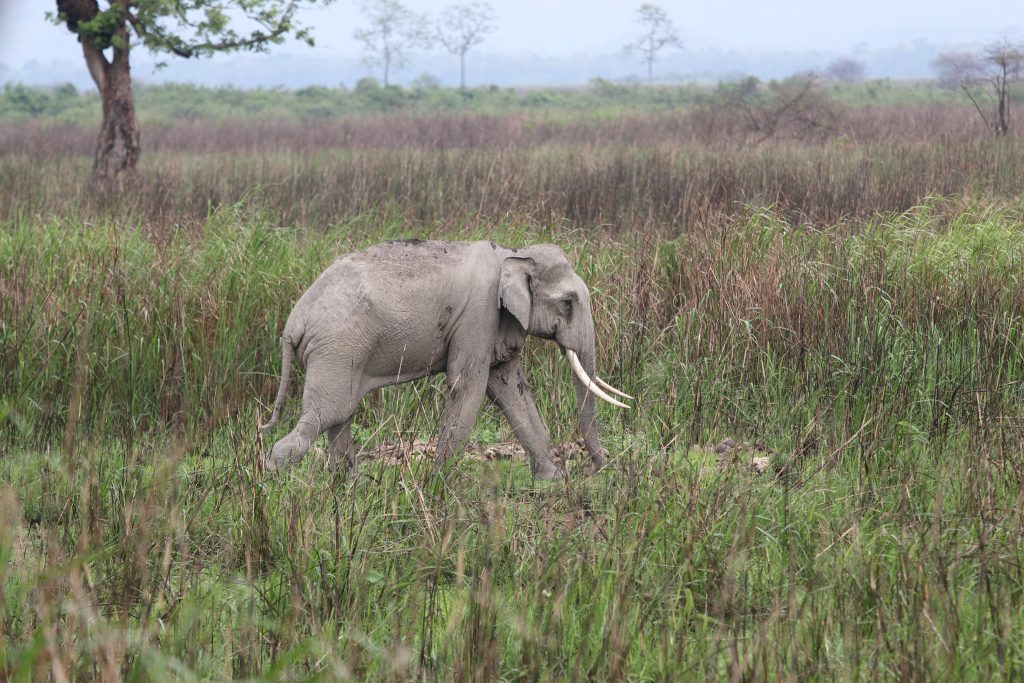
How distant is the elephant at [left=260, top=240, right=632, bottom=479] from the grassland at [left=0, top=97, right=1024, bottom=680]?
170 mm

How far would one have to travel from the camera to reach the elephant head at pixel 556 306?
13.4 ft

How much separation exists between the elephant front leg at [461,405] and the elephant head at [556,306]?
26 cm

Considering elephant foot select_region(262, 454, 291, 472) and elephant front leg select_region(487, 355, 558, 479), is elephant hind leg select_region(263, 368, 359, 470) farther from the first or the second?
elephant front leg select_region(487, 355, 558, 479)

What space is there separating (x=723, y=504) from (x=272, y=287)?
10.4ft

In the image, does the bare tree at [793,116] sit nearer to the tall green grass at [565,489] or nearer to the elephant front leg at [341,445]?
the tall green grass at [565,489]

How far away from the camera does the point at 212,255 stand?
607 centimetres

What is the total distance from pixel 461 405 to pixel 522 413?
33cm

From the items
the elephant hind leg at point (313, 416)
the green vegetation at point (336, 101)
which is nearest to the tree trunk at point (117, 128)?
the elephant hind leg at point (313, 416)

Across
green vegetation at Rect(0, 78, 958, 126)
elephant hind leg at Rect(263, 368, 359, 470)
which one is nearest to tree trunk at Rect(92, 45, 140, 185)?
elephant hind leg at Rect(263, 368, 359, 470)

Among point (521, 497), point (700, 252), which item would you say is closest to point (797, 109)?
point (700, 252)

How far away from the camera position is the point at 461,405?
13.4ft

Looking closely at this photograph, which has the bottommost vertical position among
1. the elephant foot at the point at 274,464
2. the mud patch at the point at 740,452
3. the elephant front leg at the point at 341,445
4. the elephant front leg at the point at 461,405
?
the mud patch at the point at 740,452

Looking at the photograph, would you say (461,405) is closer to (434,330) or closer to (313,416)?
(434,330)

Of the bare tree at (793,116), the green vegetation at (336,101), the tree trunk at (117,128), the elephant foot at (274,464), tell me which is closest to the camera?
the elephant foot at (274,464)
